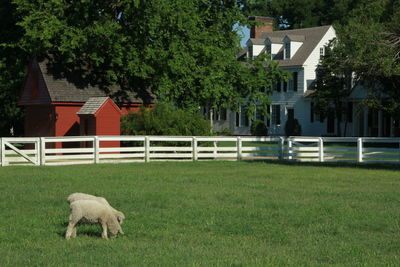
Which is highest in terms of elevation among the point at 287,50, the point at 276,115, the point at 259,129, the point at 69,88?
the point at 287,50

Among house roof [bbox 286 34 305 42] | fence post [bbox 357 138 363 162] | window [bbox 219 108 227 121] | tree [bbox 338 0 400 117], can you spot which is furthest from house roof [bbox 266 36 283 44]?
fence post [bbox 357 138 363 162]

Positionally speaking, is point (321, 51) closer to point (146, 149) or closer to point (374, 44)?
point (374, 44)

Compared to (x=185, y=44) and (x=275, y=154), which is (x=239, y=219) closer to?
(x=275, y=154)

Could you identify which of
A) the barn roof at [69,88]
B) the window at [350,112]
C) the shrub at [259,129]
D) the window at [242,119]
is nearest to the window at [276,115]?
the shrub at [259,129]

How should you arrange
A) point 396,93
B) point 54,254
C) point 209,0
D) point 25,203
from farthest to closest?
point 396,93 → point 209,0 → point 25,203 → point 54,254

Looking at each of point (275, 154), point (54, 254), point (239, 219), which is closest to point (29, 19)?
point (275, 154)

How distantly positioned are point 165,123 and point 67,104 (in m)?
5.45

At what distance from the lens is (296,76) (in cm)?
6112

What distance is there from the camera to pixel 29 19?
30469 mm

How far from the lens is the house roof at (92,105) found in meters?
31.6

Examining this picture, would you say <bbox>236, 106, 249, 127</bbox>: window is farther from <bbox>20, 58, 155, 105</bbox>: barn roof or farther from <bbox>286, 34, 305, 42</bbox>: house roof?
<bbox>20, 58, 155, 105</bbox>: barn roof

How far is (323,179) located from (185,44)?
1368 cm

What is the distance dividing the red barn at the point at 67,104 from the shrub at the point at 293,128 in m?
25.4

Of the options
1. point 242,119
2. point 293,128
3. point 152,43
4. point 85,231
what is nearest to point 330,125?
point 293,128
